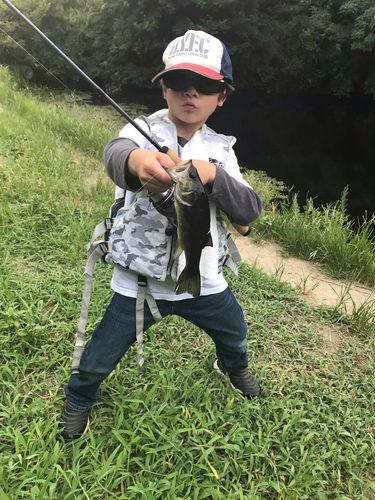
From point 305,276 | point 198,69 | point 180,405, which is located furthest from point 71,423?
point 305,276

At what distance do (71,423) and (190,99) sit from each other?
155 centimetres

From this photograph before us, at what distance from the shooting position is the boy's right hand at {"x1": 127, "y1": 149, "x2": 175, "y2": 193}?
3.33 feet

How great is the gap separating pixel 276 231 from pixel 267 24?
15.3 metres

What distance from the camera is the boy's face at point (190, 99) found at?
1.34 m

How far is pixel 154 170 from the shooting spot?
1019mm

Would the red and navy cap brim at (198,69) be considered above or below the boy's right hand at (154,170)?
above

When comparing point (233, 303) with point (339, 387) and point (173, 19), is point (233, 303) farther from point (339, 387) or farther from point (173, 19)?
point (173, 19)

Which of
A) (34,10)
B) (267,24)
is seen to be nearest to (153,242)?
(34,10)

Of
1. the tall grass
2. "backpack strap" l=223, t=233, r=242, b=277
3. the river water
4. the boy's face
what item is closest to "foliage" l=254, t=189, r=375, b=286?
the tall grass

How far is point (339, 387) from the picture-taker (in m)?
2.15

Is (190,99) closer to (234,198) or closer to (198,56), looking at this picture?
(198,56)

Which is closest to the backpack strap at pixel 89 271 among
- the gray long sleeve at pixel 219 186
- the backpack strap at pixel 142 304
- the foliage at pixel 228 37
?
the backpack strap at pixel 142 304

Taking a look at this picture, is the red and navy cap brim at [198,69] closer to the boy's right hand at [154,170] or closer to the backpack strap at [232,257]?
the boy's right hand at [154,170]

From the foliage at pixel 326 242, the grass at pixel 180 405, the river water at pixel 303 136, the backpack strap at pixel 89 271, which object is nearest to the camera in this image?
the backpack strap at pixel 89 271
